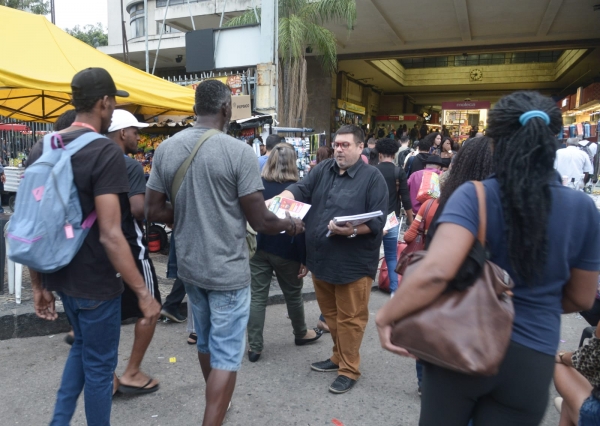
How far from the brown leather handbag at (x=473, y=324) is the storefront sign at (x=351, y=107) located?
19.1 metres

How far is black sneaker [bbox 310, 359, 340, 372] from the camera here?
3965 millimetres

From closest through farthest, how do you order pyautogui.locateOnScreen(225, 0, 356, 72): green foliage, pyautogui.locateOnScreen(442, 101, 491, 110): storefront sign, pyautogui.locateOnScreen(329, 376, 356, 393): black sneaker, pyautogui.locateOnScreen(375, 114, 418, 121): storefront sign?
pyautogui.locateOnScreen(329, 376, 356, 393): black sneaker → pyautogui.locateOnScreen(225, 0, 356, 72): green foliage → pyautogui.locateOnScreen(442, 101, 491, 110): storefront sign → pyautogui.locateOnScreen(375, 114, 418, 121): storefront sign

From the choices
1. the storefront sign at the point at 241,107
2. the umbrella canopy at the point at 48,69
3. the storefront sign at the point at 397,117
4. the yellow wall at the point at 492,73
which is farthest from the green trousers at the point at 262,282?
the storefront sign at the point at 397,117

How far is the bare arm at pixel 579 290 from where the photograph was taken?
1755mm

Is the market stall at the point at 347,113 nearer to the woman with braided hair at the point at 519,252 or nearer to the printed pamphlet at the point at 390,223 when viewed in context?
the printed pamphlet at the point at 390,223

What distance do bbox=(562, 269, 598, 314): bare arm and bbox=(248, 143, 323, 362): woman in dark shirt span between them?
240 cm

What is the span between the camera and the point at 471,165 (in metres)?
2.72

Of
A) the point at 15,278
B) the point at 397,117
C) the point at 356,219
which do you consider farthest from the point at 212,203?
the point at 397,117

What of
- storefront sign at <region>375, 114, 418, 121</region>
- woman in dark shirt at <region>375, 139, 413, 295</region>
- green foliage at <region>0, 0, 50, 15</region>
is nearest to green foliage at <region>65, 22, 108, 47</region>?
green foliage at <region>0, 0, 50, 15</region>

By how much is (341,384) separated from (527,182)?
2.50 meters

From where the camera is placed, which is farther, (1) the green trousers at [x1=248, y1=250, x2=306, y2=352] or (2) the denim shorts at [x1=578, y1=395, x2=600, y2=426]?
(1) the green trousers at [x1=248, y1=250, x2=306, y2=352]

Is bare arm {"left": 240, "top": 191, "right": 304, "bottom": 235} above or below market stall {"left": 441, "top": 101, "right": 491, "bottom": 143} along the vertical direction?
below

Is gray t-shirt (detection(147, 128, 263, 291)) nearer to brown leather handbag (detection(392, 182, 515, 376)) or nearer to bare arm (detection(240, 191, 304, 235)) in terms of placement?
bare arm (detection(240, 191, 304, 235))

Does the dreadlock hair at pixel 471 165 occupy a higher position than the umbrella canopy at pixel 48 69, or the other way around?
the umbrella canopy at pixel 48 69
